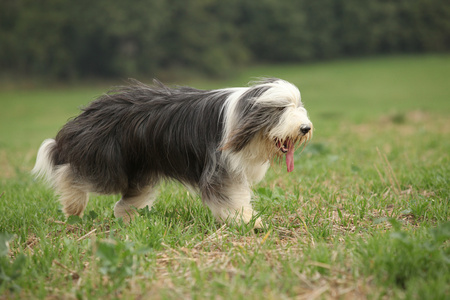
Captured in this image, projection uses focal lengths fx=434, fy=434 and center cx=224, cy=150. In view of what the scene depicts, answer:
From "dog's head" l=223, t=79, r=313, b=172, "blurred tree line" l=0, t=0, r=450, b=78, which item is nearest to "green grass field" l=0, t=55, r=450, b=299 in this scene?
"dog's head" l=223, t=79, r=313, b=172

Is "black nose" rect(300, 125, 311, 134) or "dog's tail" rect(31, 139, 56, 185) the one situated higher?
"black nose" rect(300, 125, 311, 134)

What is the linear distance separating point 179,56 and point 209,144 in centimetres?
3587

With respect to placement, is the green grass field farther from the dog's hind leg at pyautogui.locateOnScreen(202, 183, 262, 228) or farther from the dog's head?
the dog's head

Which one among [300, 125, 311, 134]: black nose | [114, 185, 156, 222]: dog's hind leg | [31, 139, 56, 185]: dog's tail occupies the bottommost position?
[114, 185, 156, 222]: dog's hind leg

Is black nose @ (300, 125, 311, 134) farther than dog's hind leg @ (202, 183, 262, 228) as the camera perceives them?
No

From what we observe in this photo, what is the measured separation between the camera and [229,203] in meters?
3.54

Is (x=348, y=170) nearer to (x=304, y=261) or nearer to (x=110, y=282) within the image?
(x=304, y=261)

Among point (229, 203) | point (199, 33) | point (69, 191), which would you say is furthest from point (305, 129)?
point (199, 33)

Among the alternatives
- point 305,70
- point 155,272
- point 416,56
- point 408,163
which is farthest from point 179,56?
point 155,272

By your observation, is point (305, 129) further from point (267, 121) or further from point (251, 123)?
point (251, 123)

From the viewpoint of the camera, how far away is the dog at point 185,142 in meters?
3.44

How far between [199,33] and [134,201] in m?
36.8

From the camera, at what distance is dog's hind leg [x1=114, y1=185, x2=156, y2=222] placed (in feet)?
12.8

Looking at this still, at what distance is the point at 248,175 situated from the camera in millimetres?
3660
